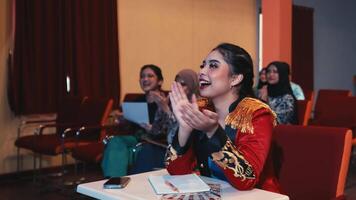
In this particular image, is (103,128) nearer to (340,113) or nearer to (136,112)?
(136,112)

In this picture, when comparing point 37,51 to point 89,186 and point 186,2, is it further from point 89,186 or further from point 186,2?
point 89,186

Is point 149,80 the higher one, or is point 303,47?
point 303,47

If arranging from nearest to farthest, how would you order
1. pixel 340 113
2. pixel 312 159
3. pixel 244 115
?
pixel 244 115
pixel 312 159
pixel 340 113

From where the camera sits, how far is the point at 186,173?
6.02 ft

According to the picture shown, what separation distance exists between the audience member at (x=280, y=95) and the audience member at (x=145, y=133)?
989mm

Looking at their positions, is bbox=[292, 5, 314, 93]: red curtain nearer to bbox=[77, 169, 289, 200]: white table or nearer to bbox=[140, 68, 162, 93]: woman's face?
bbox=[140, 68, 162, 93]: woman's face

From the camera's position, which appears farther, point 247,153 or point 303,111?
point 303,111

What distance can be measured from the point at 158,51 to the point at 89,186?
4581 millimetres

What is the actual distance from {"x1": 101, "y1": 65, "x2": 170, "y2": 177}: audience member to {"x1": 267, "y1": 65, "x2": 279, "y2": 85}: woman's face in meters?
1.14

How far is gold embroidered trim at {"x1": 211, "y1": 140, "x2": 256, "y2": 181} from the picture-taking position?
1536 mm

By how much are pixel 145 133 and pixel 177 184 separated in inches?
79.2

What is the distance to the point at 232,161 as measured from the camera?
1547 mm

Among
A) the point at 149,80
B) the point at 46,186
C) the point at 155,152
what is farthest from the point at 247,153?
the point at 46,186

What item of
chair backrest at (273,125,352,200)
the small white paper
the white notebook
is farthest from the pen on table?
the small white paper
